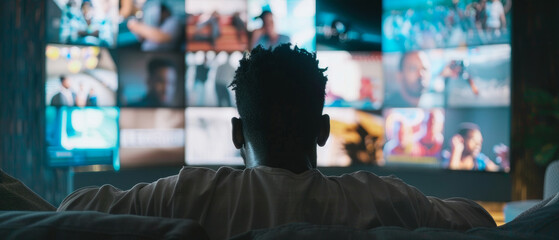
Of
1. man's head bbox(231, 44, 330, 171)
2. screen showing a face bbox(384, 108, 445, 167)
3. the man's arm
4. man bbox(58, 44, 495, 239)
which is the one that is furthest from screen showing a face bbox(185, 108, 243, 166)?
man bbox(58, 44, 495, 239)

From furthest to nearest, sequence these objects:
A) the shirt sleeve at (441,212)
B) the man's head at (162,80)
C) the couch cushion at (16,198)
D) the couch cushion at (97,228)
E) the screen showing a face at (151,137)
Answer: the man's head at (162,80) → the screen showing a face at (151,137) → the shirt sleeve at (441,212) → the couch cushion at (16,198) → the couch cushion at (97,228)

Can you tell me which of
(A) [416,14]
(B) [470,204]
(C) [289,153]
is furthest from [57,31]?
(B) [470,204]

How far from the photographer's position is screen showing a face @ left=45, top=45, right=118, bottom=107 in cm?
457

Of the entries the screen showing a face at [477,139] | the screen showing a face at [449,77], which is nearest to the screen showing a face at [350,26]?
the screen showing a face at [449,77]

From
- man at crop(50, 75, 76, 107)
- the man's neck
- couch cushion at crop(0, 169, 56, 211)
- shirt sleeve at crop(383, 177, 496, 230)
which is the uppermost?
man at crop(50, 75, 76, 107)

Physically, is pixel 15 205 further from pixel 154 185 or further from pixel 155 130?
pixel 155 130

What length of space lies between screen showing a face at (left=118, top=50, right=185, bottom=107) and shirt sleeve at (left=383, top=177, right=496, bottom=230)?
13.4 feet

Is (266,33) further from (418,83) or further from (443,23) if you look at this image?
(443,23)

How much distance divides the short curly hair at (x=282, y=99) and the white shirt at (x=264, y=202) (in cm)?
20

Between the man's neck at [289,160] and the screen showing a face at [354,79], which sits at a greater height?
the screen showing a face at [354,79]

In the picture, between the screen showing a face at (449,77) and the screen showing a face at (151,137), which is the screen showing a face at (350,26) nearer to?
the screen showing a face at (449,77)

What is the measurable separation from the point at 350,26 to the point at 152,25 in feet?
6.17

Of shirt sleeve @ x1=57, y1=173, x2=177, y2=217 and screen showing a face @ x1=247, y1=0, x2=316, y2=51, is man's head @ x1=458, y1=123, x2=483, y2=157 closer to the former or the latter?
screen showing a face @ x1=247, y1=0, x2=316, y2=51

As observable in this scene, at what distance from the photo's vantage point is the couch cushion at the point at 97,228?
2.05ft
